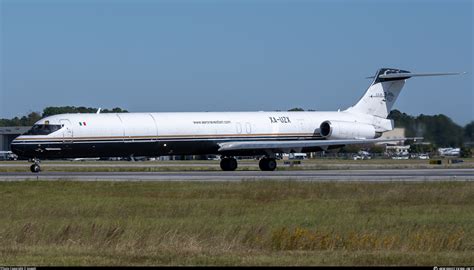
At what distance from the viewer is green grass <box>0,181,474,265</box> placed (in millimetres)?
16594

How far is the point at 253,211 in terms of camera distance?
2534cm

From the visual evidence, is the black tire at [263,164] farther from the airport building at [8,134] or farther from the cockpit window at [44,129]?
the airport building at [8,134]

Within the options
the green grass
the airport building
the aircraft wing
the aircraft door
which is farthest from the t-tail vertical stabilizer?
the airport building

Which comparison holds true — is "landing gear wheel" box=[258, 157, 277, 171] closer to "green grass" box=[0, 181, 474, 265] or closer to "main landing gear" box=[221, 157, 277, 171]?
"main landing gear" box=[221, 157, 277, 171]

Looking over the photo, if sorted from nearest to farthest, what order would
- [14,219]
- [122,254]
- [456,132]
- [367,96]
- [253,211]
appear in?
1. [122,254]
2. [14,219]
3. [253,211]
4. [456,132]
5. [367,96]

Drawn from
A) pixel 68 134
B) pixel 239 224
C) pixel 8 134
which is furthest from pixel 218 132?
pixel 8 134

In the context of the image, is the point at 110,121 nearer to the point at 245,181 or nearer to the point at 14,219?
the point at 245,181

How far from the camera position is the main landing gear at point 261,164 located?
5257cm

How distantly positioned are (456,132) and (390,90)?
36.8ft

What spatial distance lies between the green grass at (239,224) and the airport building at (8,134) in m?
82.1

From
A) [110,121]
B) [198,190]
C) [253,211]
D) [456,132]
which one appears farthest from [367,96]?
[253,211]

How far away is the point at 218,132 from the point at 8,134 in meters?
71.8

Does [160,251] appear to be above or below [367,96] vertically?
below

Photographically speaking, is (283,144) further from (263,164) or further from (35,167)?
(35,167)
